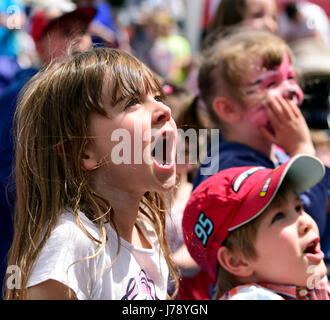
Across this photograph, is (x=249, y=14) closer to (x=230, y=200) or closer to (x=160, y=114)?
(x=230, y=200)

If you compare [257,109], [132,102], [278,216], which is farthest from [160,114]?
[257,109]

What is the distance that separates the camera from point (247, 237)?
190 cm

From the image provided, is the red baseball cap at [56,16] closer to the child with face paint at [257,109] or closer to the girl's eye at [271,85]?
the child with face paint at [257,109]

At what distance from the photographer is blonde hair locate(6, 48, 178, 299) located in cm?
164

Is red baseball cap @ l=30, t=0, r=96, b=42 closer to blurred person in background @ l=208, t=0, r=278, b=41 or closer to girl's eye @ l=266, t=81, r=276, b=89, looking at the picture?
blurred person in background @ l=208, t=0, r=278, b=41

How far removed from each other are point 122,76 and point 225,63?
1056 mm

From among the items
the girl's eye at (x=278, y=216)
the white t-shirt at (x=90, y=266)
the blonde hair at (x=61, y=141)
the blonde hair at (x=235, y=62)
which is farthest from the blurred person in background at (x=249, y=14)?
the white t-shirt at (x=90, y=266)

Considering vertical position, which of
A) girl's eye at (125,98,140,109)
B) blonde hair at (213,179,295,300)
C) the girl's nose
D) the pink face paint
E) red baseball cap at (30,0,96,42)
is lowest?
blonde hair at (213,179,295,300)

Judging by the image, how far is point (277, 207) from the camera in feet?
6.20

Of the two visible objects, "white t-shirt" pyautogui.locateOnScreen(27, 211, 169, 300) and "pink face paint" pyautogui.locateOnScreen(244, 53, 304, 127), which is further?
"pink face paint" pyautogui.locateOnScreen(244, 53, 304, 127)

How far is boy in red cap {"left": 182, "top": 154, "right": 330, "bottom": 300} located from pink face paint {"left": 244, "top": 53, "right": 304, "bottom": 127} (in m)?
0.54

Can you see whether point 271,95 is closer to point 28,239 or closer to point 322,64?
point 322,64

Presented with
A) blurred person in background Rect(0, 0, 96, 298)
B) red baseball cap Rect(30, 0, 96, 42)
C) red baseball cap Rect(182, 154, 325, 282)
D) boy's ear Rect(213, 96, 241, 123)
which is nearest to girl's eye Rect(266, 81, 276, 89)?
boy's ear Rect(213, 96, 241, 123)
